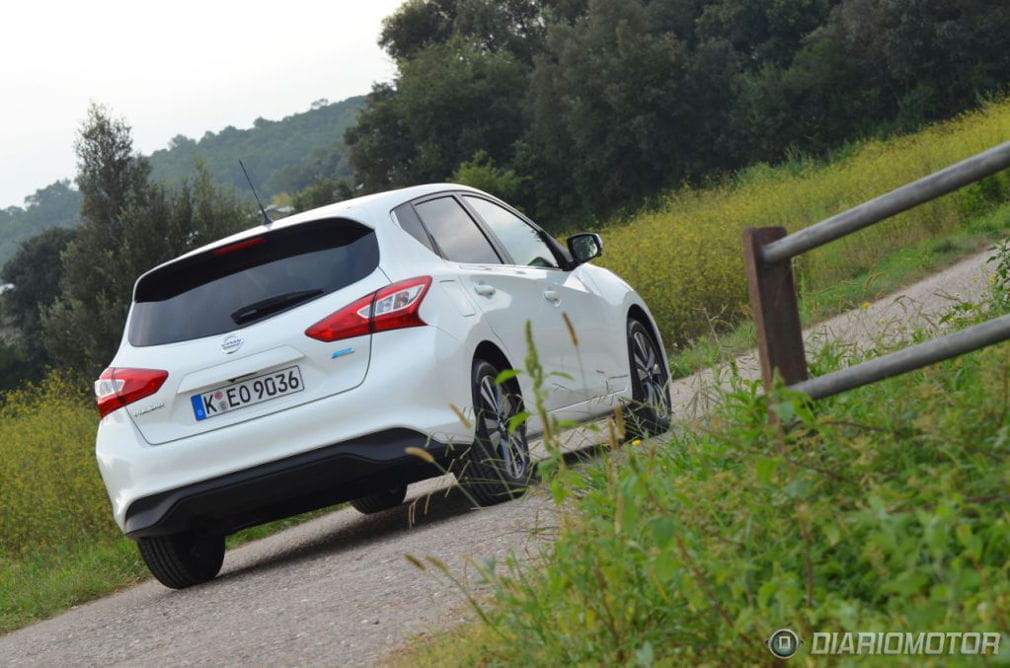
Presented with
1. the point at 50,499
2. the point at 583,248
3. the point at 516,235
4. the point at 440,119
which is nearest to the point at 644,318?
the point at 583,248

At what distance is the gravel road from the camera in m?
5.40

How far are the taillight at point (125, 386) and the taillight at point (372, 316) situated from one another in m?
0.92

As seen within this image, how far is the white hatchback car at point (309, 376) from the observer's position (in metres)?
6.98

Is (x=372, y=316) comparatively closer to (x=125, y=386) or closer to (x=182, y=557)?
(x=125, y=386)

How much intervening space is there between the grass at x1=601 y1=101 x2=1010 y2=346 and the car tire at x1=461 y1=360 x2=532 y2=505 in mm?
5482

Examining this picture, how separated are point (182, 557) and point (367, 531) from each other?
1.23 metres

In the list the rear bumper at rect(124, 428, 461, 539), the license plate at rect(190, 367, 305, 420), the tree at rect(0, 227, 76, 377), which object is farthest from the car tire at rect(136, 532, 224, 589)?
the tree at rect(0, 227, 76, 377)

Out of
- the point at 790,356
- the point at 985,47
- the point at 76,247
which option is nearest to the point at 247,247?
the point at 790,356

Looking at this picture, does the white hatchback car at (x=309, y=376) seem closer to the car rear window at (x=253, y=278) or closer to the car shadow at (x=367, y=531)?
the car rear window at (x=253, y=278)

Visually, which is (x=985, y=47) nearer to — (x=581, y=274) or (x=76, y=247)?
(x=76, y=247)

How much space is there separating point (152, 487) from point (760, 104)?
53592mm

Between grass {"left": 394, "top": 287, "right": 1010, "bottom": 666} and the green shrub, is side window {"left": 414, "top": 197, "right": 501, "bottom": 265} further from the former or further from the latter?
the green shrub

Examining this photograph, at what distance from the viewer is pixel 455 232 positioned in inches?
317

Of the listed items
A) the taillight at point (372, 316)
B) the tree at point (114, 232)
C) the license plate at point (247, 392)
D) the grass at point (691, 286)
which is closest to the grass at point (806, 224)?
the grass at point (691, 286)
